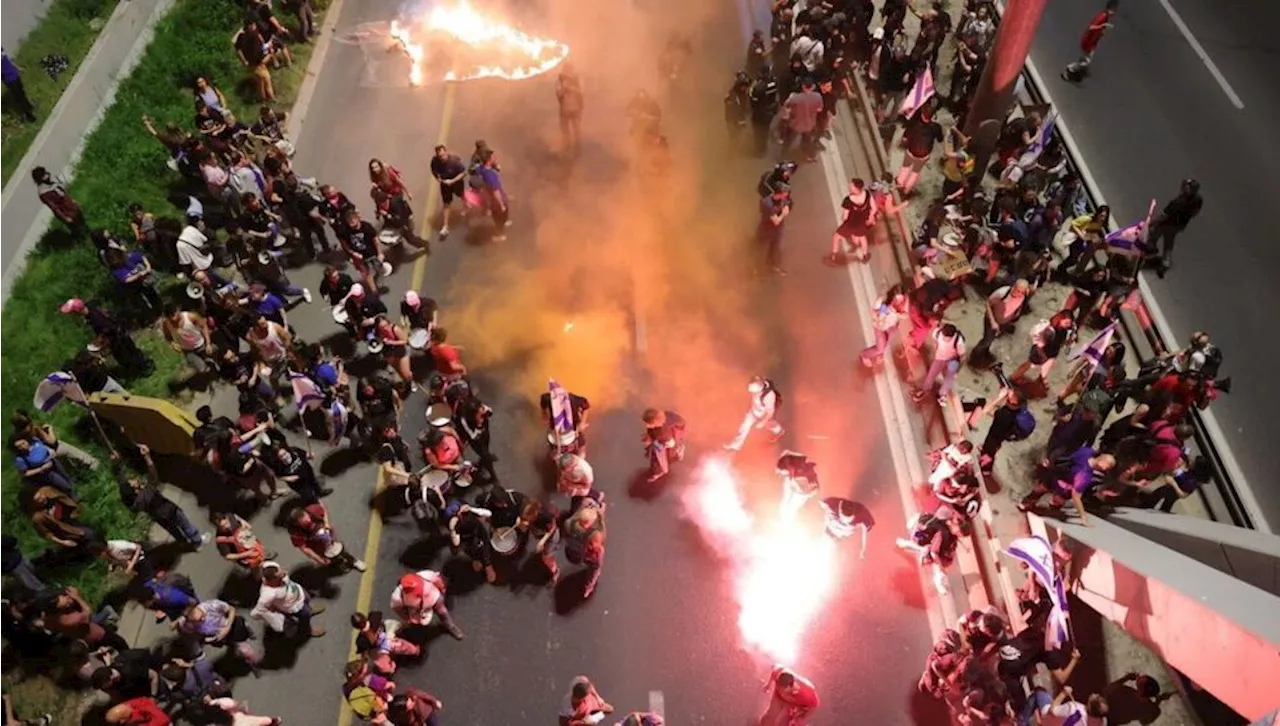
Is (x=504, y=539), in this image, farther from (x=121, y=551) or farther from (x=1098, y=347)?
(x=1098, y=347)

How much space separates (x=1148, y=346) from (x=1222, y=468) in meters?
2.17

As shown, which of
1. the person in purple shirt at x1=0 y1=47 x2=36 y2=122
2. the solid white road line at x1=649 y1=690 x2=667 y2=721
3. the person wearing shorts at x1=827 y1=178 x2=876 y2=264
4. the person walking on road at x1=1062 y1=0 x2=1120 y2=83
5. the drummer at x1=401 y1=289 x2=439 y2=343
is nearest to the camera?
the solid white road line at x1=649 y1=690 x2=667 y2=721

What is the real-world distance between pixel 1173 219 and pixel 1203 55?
7753 mm

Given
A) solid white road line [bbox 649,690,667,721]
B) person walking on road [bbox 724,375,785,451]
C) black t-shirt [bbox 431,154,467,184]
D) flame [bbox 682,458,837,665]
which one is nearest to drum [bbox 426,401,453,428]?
flame [bbox 682,458,837,665]

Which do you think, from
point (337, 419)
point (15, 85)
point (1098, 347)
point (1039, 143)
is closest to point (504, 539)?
point (337, 419)

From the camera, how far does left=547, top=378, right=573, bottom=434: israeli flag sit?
33.8ft

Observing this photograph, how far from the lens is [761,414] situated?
11.1m

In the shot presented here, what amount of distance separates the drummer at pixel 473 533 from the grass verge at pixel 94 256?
4499 millimetres

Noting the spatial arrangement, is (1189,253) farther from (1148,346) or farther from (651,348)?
(651,348)

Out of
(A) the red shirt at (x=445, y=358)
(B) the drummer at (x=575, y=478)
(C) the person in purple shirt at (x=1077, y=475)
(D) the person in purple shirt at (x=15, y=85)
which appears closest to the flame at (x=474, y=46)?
(D) the person in purple shirt at (x=15, y=85)

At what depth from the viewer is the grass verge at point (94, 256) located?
11.0 m

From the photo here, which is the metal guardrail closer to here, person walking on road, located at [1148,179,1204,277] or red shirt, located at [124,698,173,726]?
person walking on road, located at [1148,179,1204,277]

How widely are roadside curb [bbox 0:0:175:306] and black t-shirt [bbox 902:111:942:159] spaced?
48.0 ft

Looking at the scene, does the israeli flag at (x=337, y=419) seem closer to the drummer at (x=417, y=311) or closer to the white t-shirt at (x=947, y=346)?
the drummer at (x=417, y=311)
